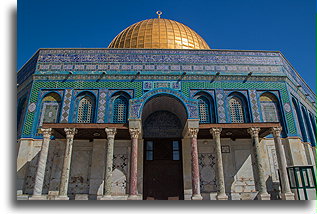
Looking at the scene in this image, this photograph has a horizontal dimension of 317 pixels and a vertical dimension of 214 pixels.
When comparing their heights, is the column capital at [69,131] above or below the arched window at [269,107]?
below

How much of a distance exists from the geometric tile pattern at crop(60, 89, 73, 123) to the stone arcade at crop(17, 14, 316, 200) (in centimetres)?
4

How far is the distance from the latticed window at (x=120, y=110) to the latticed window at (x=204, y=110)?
3.37 metres

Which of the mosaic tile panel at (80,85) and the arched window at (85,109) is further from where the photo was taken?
the mosaic tile panel at (80,85)

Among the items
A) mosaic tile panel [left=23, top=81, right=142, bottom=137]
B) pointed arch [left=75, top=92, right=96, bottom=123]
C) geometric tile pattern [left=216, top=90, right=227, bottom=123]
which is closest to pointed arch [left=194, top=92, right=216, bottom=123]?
geometric tile pattern [left=216, top=90, right=227, bottom=123]

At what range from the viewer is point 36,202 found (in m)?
6.71

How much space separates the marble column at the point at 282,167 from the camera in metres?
9.73

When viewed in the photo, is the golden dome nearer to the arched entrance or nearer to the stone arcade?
the stone arcade

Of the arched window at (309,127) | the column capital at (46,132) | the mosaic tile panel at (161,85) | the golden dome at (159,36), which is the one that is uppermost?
the golden dome at (159,36)

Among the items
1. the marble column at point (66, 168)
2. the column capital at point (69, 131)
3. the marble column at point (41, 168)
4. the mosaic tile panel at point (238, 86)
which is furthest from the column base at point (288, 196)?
the marble column at point (41, 168)

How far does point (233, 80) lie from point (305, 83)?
571 cm

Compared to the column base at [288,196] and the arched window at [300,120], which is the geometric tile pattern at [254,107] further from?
the column base at [288,196]

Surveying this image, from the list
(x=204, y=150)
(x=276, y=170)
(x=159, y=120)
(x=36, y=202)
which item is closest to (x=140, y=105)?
(x=159, y=120)

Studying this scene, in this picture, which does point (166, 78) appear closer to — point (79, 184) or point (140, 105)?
point (140, 105)

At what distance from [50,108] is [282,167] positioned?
10.0 meters
